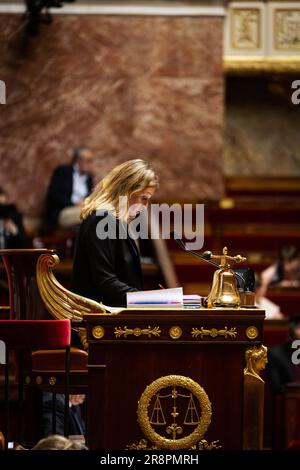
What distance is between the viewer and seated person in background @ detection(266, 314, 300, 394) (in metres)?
6.56

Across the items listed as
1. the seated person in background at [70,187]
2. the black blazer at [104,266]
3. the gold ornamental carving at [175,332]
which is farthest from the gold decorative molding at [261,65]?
the gold ornamental carving at [175,332]

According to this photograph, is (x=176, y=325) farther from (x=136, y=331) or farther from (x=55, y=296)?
(x=55, y=296)

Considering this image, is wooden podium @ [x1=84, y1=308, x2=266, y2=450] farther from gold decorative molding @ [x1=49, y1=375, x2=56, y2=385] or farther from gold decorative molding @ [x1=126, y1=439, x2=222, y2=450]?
gold decorative molding @ [x1=49, y1=375, x2=56, y2=385]

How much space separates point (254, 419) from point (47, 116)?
6626 millimetres

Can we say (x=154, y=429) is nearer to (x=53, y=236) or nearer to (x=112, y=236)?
(x=112, y=236)

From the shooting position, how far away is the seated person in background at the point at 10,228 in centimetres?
806

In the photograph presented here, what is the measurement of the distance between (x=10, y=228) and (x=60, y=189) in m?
1.28

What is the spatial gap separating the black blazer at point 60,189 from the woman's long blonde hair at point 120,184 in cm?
513

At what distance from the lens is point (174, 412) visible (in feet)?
Result: 12.0

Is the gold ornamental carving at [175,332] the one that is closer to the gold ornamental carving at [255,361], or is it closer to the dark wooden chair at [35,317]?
the gold ornamental carving at [255,361]

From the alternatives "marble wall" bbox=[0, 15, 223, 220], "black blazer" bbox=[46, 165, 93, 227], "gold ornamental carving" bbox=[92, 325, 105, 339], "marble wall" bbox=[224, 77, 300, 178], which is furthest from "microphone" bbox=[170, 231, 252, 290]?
"marble wall" bbox=[224, 77, 300, 178]

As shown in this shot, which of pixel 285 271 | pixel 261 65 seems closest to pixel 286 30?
pixel 261 65

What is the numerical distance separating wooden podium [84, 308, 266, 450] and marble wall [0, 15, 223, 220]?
639cm

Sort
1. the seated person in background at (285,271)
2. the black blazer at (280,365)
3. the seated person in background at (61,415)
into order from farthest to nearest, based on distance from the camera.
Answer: the seated person in background at (285,271)
the black blazer at (280,365)
the seated person in background at (61,415)
